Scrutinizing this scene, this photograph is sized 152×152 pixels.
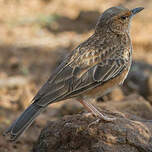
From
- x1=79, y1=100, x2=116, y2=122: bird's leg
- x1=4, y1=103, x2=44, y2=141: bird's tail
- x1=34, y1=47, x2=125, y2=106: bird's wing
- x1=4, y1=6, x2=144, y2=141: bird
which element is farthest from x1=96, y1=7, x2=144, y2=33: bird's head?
x1=4, y1=103, x2=44, y2=141: bird's tail

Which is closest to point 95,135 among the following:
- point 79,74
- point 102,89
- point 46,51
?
point 102,89

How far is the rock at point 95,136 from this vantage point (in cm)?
576

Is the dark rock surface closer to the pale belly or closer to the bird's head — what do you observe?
the pale belly

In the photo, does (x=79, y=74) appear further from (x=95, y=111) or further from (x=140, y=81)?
(x=140, y=81)

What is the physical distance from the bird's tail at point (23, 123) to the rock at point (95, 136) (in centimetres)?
55

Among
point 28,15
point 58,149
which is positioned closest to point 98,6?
point 28,15

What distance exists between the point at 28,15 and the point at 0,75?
3609mm

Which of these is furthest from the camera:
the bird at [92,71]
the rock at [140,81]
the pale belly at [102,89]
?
the rock at [140,81]

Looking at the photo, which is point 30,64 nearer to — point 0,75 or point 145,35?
point 0,75

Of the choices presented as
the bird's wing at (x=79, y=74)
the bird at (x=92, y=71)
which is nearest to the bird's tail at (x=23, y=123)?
the bird at (x=92, y=71)

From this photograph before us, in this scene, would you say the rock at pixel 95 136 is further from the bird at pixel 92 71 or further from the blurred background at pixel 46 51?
the blurred background at pixel 46 51

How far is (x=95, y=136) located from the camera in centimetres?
582

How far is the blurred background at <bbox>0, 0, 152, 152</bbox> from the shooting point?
861 centimetres

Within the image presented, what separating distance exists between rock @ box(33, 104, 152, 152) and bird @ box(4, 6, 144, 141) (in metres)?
0.20
